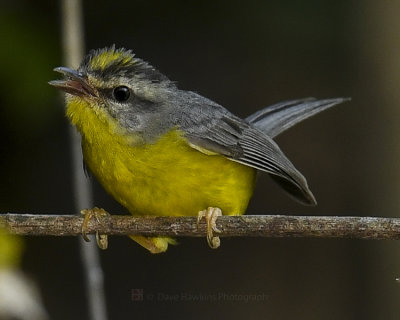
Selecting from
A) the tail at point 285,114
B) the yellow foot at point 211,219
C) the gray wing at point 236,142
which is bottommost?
the yellow foot at point 211,219

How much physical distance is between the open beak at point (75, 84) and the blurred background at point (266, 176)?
2.21m

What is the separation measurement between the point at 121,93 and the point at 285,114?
1.74 m

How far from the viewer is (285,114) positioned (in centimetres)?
586

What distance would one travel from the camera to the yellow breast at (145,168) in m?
4.45

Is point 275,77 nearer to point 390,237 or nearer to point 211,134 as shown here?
point 211,134

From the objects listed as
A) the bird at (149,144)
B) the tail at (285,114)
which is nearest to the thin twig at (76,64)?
the bird at (149,144)

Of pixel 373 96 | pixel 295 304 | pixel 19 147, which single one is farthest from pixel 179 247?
pixel 373 96

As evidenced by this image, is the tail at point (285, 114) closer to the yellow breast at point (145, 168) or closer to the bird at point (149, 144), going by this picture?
the bird at point (149, 144)

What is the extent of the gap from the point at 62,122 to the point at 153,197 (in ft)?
8.94

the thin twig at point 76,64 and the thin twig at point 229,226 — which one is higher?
the thin twig at point 76,64

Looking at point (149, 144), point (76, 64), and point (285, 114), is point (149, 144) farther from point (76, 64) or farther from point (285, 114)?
point (285, 114)

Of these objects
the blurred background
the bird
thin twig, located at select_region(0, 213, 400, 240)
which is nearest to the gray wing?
the bird

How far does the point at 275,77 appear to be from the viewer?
7.60m

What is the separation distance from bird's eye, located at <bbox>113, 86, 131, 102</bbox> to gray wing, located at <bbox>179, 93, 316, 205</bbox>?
1.34ft
